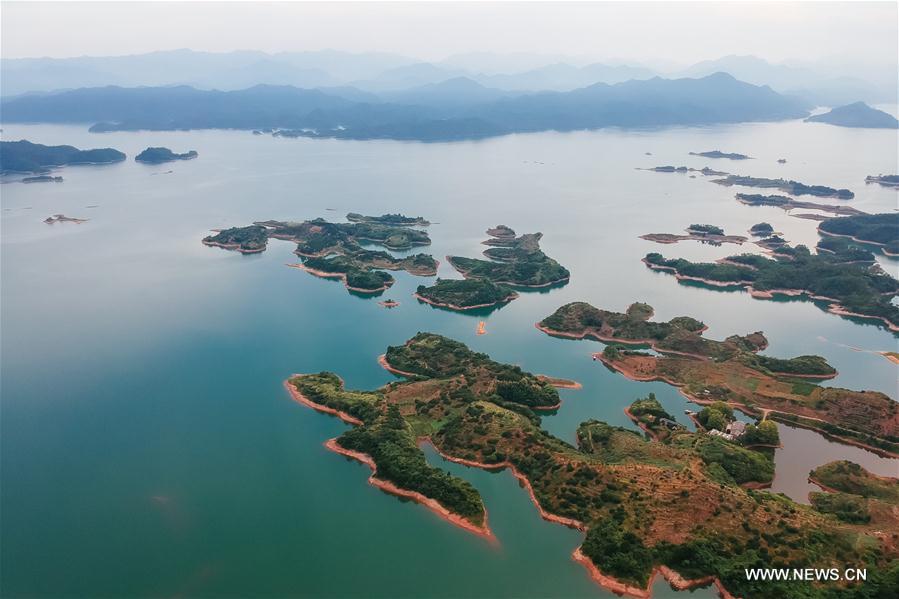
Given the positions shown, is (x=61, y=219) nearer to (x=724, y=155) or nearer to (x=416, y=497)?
(x=416, y=497)

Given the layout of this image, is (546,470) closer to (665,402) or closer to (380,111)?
(665,402)

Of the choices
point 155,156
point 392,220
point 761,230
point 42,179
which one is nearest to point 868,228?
point 761,230

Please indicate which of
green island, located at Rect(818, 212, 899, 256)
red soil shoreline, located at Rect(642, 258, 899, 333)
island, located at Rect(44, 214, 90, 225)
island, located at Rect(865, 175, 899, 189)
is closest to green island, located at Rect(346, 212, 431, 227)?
red soil shoreline, located at Rect(642, 258, 899, 333)

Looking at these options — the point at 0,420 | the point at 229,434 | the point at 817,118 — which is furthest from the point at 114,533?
the point at 817,118

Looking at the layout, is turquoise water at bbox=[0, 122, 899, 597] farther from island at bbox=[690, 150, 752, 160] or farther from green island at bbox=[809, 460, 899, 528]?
island at bbox=[690, 150, 752, 160]

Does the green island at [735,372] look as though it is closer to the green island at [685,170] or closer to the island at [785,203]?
the island at [785,203]

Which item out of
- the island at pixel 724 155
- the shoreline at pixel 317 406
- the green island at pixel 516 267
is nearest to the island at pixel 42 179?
the green island at pixel 516 267

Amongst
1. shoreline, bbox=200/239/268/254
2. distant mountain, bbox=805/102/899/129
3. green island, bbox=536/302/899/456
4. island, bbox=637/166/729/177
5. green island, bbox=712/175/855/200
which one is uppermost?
distant mountain, bbox=805/102/899/129
